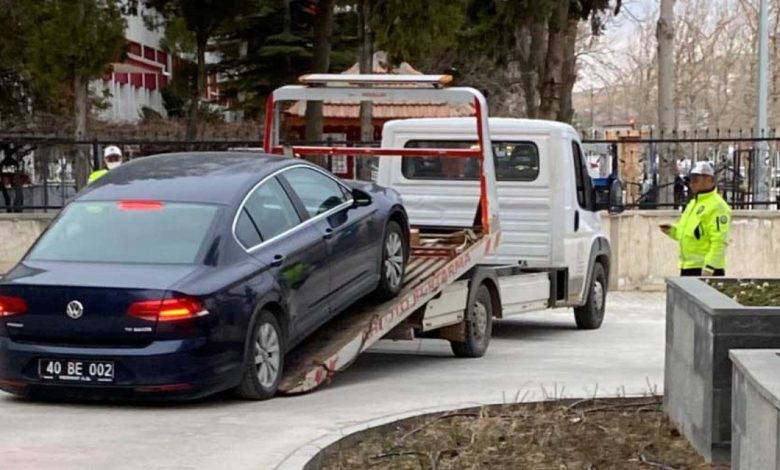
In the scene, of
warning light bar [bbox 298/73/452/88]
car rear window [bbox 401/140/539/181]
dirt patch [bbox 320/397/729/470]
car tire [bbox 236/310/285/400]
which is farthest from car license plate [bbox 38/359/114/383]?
car rear window [bbox 401/140/539/181]

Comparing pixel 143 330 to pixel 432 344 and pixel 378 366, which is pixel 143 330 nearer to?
pixel 378 366

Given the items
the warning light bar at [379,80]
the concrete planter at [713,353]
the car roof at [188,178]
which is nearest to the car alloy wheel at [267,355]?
the car roof at [188,178]

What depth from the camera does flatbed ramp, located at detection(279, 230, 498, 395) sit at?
373 inches

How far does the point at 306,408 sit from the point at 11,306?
2.12m

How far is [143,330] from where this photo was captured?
26.9ft

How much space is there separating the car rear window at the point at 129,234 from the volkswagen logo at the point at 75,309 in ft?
1.64

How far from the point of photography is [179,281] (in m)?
8.27

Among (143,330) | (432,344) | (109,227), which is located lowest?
(432,344)

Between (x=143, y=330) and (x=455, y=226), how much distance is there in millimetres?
5781

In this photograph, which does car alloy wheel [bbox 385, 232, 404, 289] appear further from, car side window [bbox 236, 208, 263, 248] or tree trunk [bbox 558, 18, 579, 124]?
tree trunk [bbox 558, 18, 579, 124]

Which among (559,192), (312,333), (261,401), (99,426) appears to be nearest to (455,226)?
(559,192)

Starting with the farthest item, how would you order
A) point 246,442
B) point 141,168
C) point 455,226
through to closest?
point 455,226
point 141,168
point 246,442

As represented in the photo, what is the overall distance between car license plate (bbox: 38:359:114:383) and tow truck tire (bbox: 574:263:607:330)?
797 cm

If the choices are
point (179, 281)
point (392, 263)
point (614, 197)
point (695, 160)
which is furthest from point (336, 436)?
point (695, 160)
